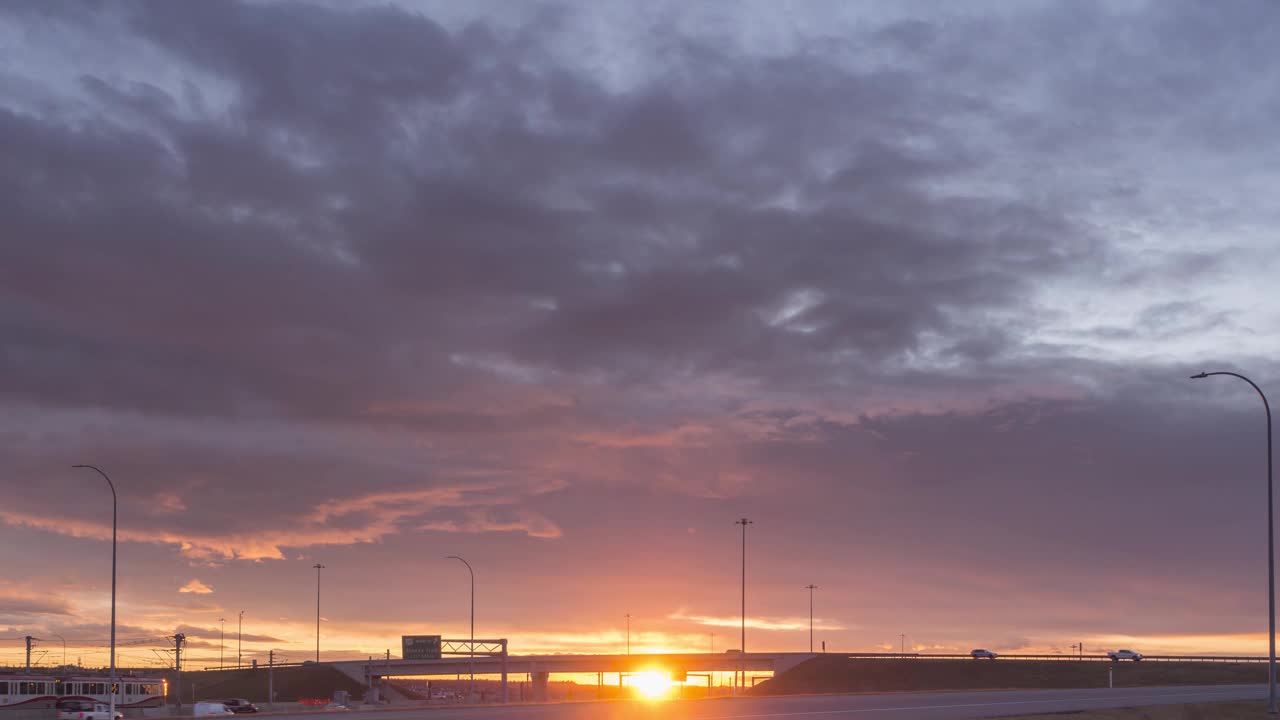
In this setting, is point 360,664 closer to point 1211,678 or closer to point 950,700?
point 1211,678

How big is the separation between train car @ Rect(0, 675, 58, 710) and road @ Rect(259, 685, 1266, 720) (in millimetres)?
106115

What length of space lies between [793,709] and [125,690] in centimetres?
12137

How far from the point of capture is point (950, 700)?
58.2 m

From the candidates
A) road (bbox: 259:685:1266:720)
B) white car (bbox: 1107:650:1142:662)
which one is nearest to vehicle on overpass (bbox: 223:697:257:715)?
road (bbox: 259:685:1266:720)

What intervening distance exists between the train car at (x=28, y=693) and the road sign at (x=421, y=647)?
49794 millimetres

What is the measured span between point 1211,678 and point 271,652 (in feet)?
292

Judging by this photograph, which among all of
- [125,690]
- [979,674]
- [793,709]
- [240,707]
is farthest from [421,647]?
[793,709]

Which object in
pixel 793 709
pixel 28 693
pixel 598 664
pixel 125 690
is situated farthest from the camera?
pixel 598 664

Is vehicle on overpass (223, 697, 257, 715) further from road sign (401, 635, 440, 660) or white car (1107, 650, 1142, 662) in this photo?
white car (1107, 650, 1142, 662)

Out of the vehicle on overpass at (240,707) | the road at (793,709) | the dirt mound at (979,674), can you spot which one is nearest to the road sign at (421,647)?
the vehicle on overpass at (240,707)

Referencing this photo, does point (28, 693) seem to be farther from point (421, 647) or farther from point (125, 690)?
point (421, 647)

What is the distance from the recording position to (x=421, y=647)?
4606 inches

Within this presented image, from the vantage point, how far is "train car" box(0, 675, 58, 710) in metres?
139

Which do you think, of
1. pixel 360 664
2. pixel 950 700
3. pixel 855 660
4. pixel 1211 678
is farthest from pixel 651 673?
pixel 950 700
